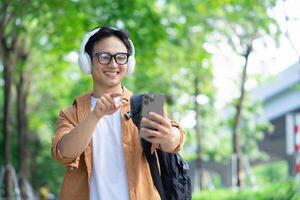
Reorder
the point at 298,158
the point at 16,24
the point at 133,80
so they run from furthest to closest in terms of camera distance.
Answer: the point at 133,80 → the point at 16,24 → the point at 298,158

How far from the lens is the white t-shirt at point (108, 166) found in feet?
11.1

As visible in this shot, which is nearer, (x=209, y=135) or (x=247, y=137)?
(x=209, y=135)

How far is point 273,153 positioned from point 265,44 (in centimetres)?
3277

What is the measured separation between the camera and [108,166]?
3.41m

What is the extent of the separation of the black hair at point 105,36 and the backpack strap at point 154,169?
1.59 feet

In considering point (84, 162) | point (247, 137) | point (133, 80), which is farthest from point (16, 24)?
point (247, 137)

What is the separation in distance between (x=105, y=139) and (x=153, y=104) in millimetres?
448

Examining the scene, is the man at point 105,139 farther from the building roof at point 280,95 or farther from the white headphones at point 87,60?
the building roof at point 280,95

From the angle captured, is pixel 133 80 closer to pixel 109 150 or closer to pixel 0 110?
pixel 0 110

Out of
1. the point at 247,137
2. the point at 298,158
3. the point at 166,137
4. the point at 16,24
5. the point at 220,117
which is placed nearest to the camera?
the point at 166,137

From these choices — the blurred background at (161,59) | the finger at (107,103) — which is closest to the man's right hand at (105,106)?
the finger at (107,103)

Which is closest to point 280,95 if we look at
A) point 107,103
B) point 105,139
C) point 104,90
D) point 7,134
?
point 7,134

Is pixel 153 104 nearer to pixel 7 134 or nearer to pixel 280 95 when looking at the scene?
pixel 7 134

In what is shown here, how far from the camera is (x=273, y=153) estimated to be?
4800cm
